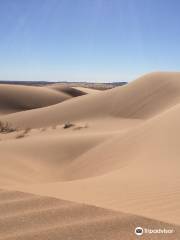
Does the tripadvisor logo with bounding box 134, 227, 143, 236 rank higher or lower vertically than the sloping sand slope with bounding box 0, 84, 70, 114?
lower

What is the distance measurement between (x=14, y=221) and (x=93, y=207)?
0.90 m

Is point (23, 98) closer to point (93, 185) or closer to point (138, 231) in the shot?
point (93, 185)

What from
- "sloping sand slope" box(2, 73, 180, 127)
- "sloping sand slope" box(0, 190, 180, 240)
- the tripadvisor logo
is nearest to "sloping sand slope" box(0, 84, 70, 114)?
"sloping sand slope" box(2, 73, 180, 127)

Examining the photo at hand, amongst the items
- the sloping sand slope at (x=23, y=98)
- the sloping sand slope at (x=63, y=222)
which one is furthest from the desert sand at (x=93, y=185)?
the sloping sand slope at (x=23, y=98)

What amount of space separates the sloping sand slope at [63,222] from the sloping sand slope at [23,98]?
41.1 meters

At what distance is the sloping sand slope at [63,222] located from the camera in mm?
3246

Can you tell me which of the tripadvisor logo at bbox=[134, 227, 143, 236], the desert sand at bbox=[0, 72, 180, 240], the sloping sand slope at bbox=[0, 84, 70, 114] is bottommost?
the tripadvisor logo at bbox=[134, 227, 143, 236]

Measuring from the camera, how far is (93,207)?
3.95 m

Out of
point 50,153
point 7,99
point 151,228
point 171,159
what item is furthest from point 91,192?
point 7,99

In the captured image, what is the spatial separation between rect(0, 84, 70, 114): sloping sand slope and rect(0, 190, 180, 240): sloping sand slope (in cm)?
4109

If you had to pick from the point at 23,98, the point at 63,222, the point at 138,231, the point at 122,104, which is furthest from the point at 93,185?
the point at 23,98

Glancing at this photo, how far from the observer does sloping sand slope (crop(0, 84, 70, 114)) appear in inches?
1866

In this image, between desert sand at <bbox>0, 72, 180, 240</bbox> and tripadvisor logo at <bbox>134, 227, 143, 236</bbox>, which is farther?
desert sand at <bbox>0, 72, 180, 240</bbox>

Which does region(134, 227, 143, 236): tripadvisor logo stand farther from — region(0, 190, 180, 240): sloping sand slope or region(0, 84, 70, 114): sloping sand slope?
region(0, 84, 70, 114): sloping sand slope
